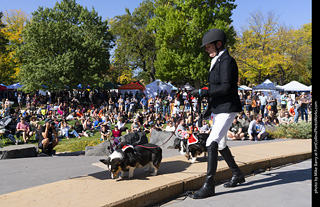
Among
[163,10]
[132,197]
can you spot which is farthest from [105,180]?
[163,10]

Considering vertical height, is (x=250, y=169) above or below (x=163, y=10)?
below

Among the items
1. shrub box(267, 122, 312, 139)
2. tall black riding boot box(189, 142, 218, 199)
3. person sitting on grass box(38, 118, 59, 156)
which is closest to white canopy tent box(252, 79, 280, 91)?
shrub box(267, 122, 312, 139)

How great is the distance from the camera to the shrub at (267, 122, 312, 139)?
1204 centimetres

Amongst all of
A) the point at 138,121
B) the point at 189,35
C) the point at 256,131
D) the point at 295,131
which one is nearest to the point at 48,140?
the point at 138,121

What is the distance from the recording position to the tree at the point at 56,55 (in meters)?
31.3

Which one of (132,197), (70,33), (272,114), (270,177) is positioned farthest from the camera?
(70,33)

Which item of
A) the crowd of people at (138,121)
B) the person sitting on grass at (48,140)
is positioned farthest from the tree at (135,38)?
the person sitting on grass at (48,140)

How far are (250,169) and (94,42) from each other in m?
31.8

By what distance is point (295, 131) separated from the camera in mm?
12398

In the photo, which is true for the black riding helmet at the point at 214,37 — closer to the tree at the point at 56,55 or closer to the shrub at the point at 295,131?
the shrub at the point at 295,131

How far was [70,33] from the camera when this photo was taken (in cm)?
3309

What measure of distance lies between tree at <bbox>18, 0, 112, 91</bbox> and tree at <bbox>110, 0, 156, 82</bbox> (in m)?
13.5

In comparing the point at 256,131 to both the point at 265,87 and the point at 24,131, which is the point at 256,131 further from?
the point at 265,87
